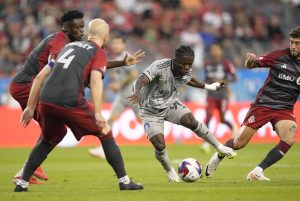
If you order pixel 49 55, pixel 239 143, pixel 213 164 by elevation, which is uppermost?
pixel 49 55

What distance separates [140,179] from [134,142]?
1082 centimetres

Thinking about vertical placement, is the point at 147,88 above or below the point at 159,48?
above

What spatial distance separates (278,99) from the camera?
1212cm

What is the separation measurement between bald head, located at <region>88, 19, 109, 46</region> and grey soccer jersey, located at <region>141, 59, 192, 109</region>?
83.1 inches

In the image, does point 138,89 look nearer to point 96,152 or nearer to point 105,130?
point 105,130

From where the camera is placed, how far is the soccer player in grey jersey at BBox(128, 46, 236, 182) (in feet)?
39.4

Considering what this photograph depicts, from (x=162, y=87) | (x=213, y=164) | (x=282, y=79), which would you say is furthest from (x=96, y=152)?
(x=282, y=79)

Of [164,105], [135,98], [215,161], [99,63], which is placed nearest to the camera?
[99,63]

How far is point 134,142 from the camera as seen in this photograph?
23.6 m

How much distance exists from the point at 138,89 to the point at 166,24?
56.3ft

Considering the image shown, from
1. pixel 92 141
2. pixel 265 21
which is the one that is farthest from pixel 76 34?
pixel 265 21

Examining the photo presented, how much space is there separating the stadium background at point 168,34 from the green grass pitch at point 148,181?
333 centimetres

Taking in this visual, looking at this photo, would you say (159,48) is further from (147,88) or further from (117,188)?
(117,188)

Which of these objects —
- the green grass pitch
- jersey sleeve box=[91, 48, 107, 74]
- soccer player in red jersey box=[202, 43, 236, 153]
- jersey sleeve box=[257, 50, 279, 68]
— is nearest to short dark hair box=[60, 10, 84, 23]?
jersey sleeve box=[91, 48, 107, 74]
